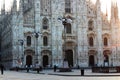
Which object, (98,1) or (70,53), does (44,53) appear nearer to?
(70,53)

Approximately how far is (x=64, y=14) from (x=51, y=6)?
3.23 m

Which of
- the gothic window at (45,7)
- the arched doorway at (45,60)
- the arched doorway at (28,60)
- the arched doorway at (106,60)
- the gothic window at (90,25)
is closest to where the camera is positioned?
the arched doorway at (28,60)

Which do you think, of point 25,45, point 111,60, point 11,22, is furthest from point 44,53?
point 111,60

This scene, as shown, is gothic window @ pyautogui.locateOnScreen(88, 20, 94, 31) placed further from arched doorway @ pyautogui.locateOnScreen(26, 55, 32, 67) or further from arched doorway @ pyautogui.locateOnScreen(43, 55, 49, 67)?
arched doorway @ pyautogui.locateOnScreen(26, 55, 32, 67)

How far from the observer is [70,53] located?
71.8 meters

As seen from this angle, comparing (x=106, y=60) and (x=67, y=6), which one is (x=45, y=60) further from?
(x=106, y=60)

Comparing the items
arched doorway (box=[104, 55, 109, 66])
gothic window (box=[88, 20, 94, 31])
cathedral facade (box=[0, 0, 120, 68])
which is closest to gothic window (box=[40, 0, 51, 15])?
cathedral facade (box=[0, 0, 120, 68])

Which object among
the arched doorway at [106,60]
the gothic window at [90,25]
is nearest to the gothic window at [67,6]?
the gothic window at [90,25]

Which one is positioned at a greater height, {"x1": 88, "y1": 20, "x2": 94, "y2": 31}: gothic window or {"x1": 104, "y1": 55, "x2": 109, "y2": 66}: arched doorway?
{"x1": 88, "y1": 20, "x2": 94, "y2": 31}: gothic window

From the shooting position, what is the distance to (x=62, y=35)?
230 feet

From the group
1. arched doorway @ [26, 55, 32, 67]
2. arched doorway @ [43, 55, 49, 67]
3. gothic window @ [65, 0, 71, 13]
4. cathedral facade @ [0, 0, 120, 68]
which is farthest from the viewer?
gothic window @ [65, 0, 71, 13]

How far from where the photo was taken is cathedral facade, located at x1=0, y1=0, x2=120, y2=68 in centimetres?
6738

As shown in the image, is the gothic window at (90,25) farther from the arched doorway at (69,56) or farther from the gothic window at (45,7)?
the gothic window at (45,7)

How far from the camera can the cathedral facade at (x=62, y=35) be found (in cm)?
6738
